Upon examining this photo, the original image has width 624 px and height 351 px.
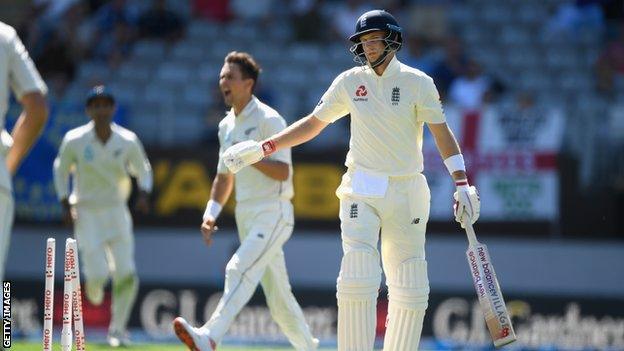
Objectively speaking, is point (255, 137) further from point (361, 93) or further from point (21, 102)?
point (21, 102)

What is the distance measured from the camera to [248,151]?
7441 millimetres

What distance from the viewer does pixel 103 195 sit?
11.4 metres

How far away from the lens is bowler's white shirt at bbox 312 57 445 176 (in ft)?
23.7

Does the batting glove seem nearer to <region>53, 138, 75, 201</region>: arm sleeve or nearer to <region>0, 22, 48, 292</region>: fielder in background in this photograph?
<region>0, 22, 48, 292</region>: fielder in background

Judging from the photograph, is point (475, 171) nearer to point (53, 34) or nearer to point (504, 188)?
point (504, 188)

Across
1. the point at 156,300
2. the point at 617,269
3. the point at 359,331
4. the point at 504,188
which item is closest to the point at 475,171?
the point at 504,188

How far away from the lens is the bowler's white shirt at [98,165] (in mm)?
11289

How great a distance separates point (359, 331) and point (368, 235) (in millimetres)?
510

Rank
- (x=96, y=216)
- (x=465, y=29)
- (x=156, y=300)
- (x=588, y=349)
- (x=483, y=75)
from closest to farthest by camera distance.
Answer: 1. (x=96, y=216)
2. (x=588, y=349)
3. (x=156, y=300)
4. (x=483, y=75)
5. (x=465, y=29)

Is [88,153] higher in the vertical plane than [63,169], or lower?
higher

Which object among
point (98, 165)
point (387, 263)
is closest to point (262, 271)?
point (387, 263)

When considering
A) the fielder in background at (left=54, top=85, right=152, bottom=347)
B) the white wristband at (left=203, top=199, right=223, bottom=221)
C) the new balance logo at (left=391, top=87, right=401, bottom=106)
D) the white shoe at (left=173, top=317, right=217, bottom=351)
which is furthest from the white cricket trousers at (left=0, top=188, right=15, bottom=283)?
the fielder in background at (left=54, top=85, right=152, bottom=347)

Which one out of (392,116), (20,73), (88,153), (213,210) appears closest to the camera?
(20,73)

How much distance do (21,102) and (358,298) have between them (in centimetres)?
208
